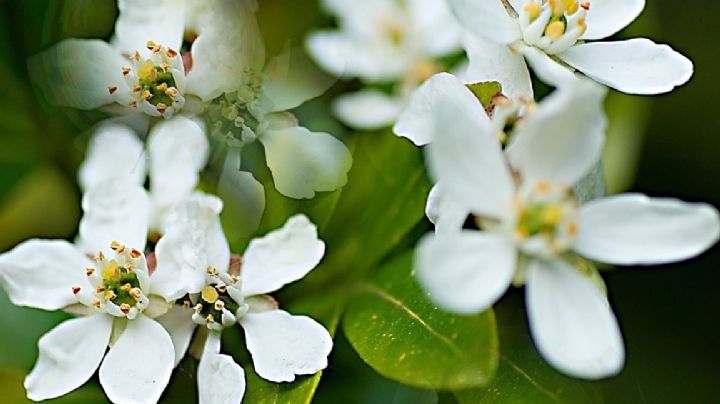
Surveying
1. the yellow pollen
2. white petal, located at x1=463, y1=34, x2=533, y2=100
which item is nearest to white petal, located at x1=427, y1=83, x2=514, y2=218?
white petal, located at x1=463, y1=34, x2=533, y2=100

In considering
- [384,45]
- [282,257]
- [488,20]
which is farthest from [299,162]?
[384,45]

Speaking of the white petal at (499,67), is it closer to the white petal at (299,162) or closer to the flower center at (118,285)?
the white petal at (299,162)

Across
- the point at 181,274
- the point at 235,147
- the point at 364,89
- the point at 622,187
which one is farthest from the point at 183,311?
the point at 622,187

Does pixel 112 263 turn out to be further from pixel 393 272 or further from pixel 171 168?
pixel 393 272

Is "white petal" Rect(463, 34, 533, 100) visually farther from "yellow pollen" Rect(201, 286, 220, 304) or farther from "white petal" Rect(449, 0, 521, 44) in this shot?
"yellow pollen" Rect(201, 286, 220, 304)

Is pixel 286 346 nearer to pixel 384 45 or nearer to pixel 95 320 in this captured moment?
pixel 95 320
